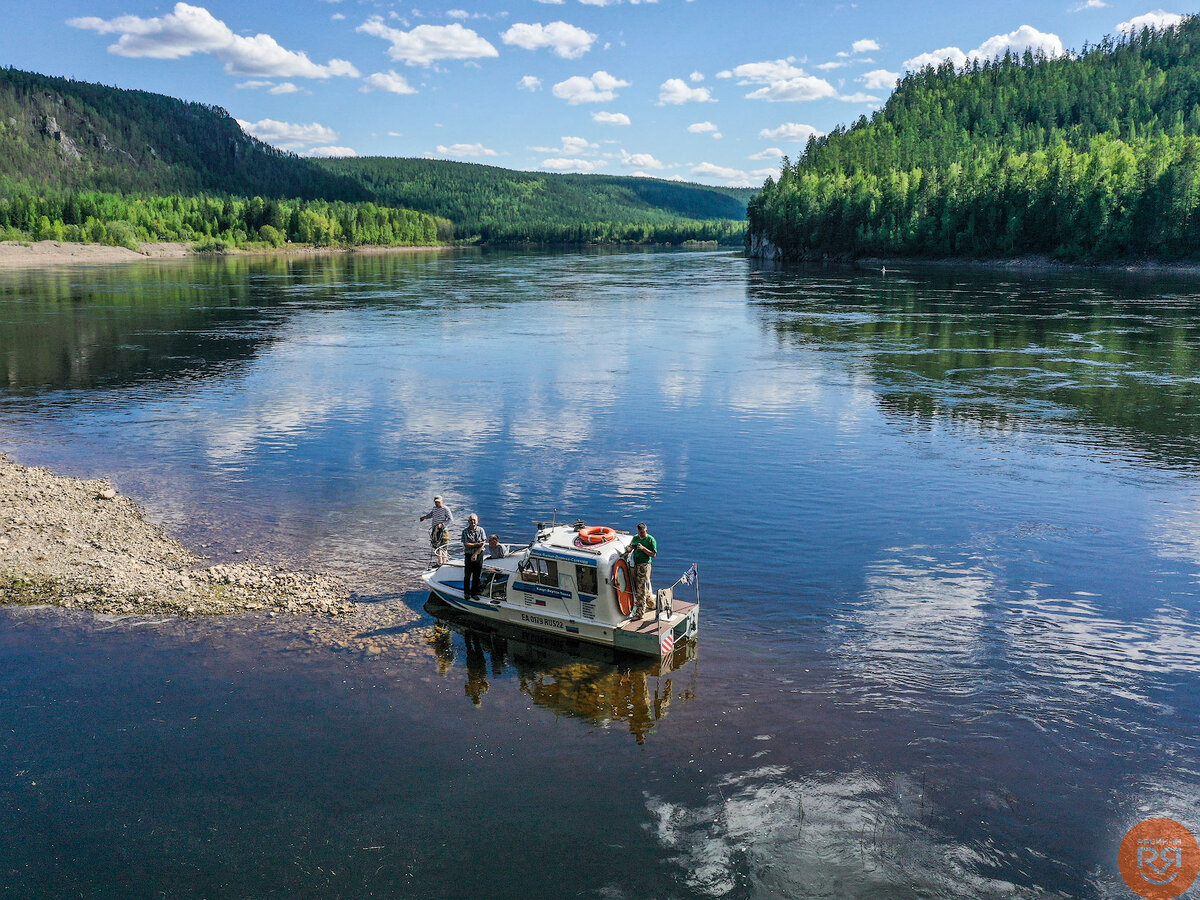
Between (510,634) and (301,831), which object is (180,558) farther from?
(301,831)

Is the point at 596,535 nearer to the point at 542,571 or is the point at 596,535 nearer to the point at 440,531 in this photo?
the point at 542,571

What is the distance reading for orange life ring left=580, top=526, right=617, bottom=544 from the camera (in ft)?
76.4

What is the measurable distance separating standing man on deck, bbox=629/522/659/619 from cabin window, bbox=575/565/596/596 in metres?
1.18

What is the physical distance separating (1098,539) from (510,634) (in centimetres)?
2130

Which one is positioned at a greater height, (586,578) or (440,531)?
(440,531)

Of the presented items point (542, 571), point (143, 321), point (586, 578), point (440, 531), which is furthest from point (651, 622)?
point (143, 321)

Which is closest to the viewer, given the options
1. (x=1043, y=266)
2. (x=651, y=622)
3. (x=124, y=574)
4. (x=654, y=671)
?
(x=654, y=671)

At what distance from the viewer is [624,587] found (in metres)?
22.9

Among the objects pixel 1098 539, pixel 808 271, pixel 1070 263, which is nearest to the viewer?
pixel 1098 539

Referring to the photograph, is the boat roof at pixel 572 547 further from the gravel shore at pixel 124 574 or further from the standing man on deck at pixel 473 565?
the gravel shore at pixel 124 574

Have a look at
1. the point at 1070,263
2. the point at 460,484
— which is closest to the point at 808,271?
the point at 1070,263

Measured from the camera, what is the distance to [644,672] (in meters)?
21.9

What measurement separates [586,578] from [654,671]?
9.66 ft

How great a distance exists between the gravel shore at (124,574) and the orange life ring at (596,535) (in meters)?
7.17
